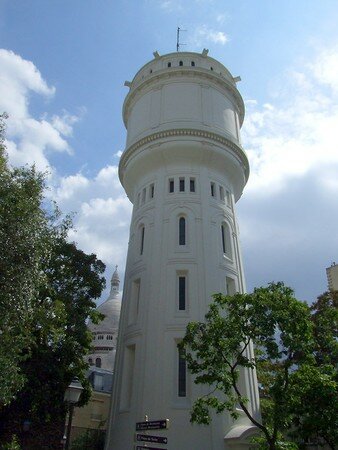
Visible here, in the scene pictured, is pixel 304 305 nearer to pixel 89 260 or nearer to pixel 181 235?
pixel 181 235

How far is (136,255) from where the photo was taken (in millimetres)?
29484

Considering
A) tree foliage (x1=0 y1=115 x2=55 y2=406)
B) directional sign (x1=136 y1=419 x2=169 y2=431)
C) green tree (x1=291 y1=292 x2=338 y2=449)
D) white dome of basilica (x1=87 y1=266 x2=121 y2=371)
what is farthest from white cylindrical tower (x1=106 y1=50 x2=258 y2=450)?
white dome of basilica (x1=87 y1=266 x2=121 y2=371)

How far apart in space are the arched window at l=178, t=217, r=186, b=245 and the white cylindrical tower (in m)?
0.07

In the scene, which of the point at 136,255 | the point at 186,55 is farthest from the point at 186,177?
the point at 186,55

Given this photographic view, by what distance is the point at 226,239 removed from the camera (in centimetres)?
2962

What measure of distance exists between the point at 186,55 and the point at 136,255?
17.0 metres

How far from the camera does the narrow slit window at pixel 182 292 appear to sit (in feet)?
84.7

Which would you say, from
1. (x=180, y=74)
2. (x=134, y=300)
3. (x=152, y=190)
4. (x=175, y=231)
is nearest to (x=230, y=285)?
(x=175, y=231)

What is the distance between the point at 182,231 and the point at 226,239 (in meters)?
3.19

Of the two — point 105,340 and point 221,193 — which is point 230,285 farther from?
point 105,340

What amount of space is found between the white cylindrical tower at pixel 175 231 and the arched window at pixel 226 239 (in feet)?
0.23

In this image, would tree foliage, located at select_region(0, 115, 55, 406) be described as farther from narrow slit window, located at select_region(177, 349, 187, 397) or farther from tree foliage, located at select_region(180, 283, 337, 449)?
narrow slit window, located at select_region(177, 349, 187, 397)

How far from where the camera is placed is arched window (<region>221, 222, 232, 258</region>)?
2917 centimetres

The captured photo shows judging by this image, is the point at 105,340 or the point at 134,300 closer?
the point at 134,300
